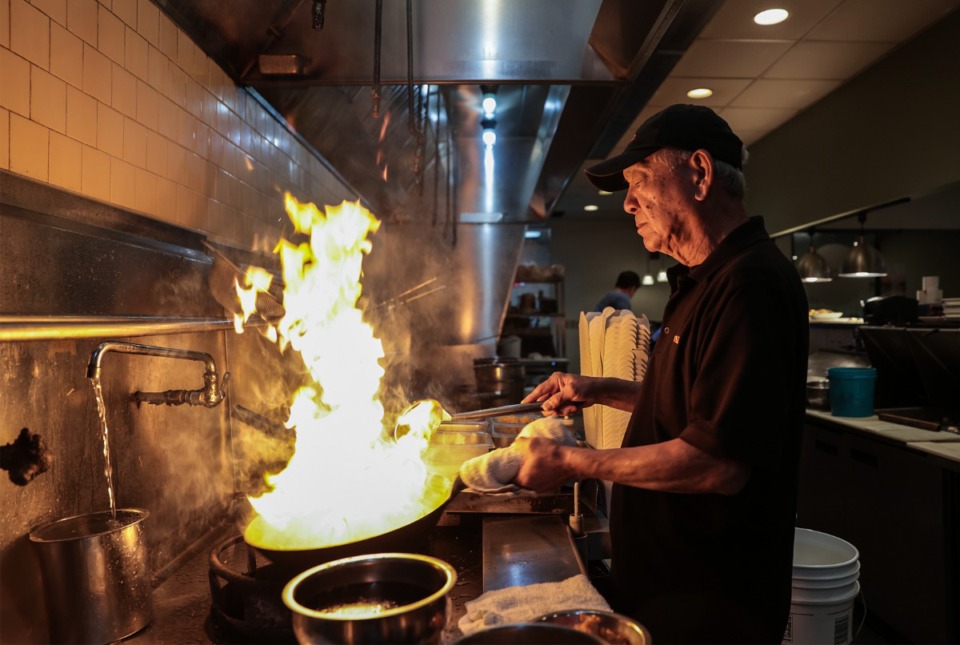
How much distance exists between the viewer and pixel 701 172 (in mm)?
1639

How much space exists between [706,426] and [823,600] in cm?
172

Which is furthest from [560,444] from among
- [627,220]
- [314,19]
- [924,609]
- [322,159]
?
[627,220]

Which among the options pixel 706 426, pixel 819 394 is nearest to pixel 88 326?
pixel 706 426

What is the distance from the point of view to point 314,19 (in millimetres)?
1950

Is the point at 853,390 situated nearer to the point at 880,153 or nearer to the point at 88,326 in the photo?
the point at 880,153

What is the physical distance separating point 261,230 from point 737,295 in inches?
82.0

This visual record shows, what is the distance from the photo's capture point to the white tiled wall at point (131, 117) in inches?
53.7

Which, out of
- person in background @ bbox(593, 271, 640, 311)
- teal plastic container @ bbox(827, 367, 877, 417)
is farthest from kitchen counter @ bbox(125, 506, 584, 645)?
person in background @ bbox(593, 271, 640, 311)

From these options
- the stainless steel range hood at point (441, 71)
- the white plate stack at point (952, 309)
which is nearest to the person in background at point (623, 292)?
the stainless steel range hood at point (441, 71)

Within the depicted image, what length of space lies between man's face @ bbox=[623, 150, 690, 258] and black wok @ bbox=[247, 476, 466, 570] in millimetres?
984

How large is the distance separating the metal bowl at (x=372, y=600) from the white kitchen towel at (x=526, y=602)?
25cm

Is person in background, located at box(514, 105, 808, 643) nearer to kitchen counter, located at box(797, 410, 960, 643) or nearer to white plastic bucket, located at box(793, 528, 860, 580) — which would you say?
white plastic bucket, located at box(793, 528, 860, 580)

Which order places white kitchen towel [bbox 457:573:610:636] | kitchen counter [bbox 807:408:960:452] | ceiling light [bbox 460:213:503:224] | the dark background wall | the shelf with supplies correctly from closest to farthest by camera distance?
white kitchen towel [bbox 457:573:610:636] → kitchen counter [bbox 807:408:960:452] → the dark background wall → ceiling light [bbox 460:213:503:224] → the shelf with supplies

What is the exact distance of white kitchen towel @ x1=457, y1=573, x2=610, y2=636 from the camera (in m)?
1.26
